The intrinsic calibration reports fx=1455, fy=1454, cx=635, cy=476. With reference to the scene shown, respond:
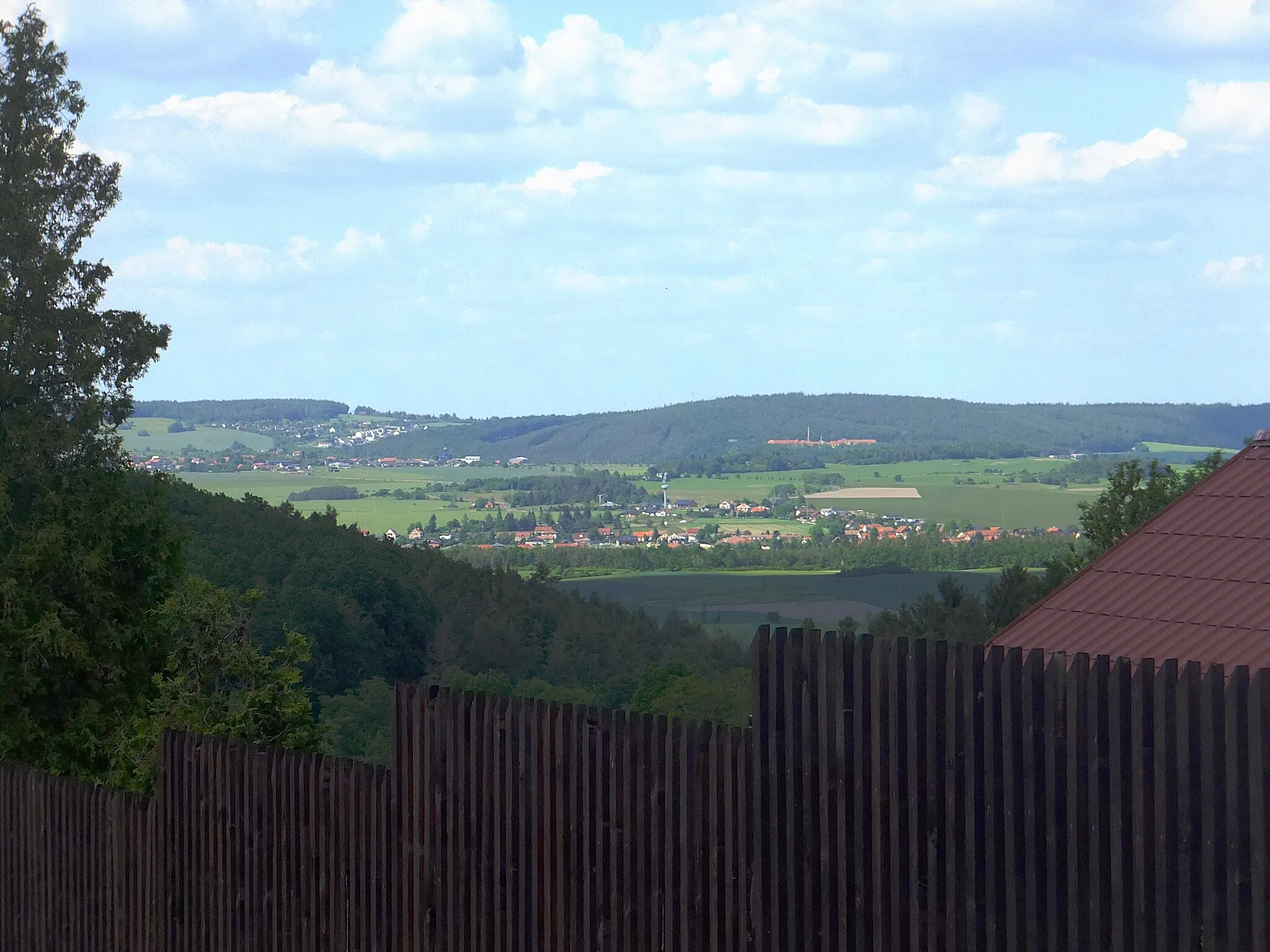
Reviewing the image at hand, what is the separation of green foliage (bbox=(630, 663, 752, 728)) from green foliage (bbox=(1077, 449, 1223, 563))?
24.2 metres

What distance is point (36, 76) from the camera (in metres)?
25.4

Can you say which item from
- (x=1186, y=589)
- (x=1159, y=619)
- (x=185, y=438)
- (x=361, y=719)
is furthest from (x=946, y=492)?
(x=1159, y=619)

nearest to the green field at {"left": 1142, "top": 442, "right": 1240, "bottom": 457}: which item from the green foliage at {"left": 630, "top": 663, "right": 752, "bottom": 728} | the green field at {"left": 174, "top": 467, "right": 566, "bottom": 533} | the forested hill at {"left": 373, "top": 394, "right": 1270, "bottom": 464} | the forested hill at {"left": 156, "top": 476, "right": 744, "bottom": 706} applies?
the forested hill at {"left": 373, "top": 394, "right": 1270, "bottom": 464}

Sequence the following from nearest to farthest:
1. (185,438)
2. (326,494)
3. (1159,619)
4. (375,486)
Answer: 1. (1159,619)
2. (185,438)
3. (326,494)
4. (375,486)

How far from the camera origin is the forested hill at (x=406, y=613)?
78.2 metres

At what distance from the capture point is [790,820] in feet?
15.2

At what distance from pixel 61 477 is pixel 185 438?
135166 millimetres

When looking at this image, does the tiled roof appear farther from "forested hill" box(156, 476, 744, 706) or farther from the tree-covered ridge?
the tree-covered ridge

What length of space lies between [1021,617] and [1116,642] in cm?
172

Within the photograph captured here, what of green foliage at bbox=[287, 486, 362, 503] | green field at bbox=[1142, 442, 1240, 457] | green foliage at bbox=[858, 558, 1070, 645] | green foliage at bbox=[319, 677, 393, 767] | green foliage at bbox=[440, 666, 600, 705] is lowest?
green foliage at bbox=[440, 666, 600, 705]

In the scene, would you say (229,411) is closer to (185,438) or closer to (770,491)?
(185,438)

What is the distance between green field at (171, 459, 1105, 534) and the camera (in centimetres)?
14100

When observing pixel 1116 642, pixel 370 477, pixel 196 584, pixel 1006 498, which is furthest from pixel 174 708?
pixel 370 477

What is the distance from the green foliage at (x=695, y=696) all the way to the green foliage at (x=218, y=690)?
4667cm
